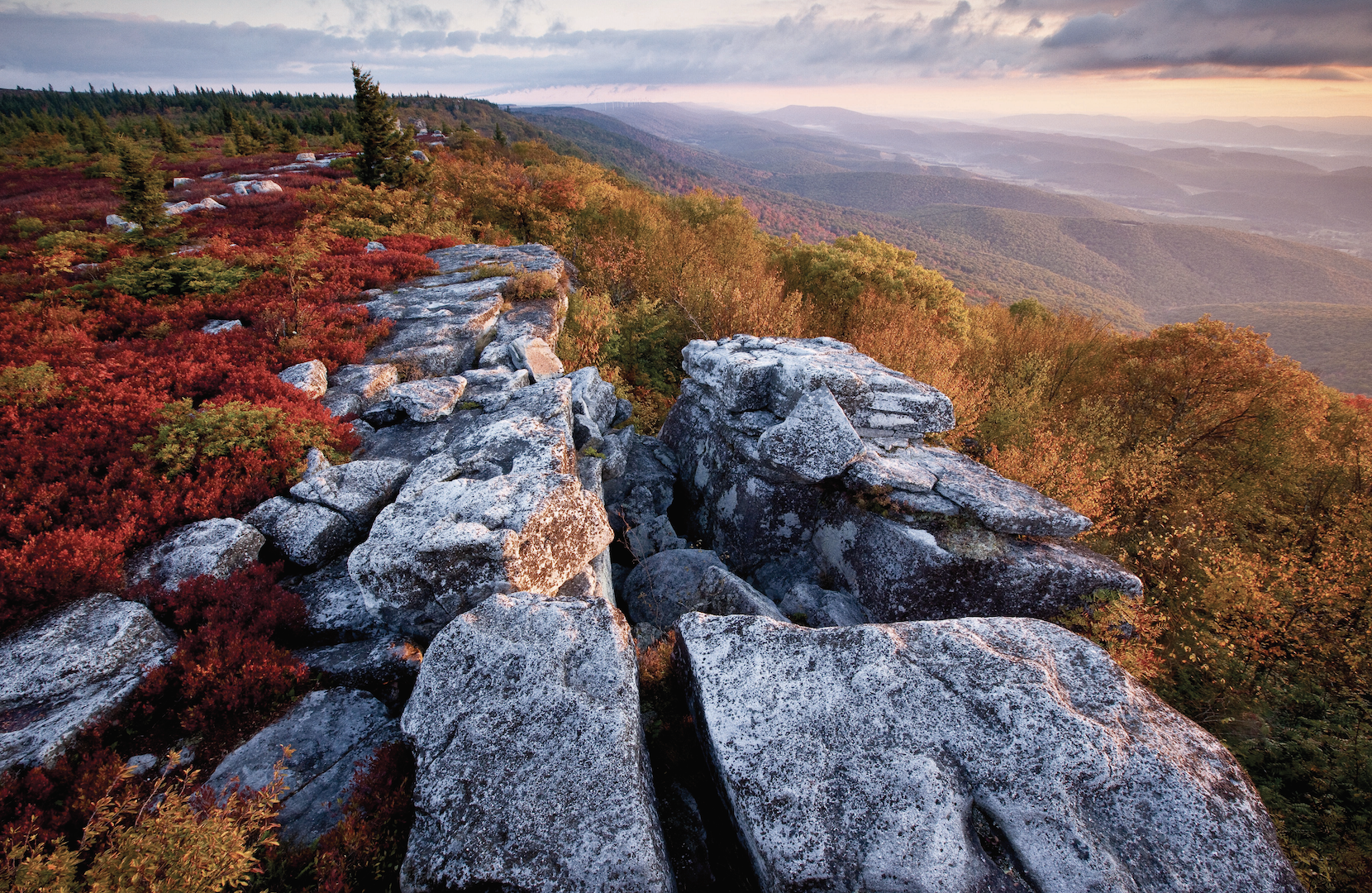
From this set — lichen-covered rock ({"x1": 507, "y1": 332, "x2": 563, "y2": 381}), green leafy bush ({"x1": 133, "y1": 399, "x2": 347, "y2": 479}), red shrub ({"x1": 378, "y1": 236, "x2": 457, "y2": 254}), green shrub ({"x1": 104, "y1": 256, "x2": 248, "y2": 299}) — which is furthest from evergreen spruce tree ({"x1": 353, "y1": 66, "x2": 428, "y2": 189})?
green leafy bush ({"x1": 133, "y1": 399, "x2": 347, "y2": 479})

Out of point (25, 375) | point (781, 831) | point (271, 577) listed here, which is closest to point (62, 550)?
point (271, 577)

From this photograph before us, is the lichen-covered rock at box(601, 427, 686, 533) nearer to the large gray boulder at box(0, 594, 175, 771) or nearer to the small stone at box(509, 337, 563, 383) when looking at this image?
the small stone at box(509, 337, 563, 383)

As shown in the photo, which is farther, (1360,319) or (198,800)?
(1360,319)

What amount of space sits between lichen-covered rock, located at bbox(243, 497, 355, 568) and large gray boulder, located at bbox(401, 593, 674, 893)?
11.9 feet

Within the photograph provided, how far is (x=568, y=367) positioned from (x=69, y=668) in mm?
14141

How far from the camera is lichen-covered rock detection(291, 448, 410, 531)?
846 cm

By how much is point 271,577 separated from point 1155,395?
32.9 meters

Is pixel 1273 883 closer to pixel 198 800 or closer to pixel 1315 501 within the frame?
pixel 198 800

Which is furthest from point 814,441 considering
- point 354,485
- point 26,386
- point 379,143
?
point 379,143

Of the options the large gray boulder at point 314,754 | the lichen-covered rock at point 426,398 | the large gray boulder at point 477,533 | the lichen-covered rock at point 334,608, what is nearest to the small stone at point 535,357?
the lichen-covered rock at point 426,398

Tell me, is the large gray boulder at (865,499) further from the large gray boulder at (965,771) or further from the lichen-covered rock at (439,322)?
the lichen-covered rock at (439,322)

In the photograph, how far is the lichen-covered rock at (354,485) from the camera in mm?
8461

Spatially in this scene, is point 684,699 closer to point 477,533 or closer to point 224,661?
point 477,533

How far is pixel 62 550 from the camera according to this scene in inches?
251
